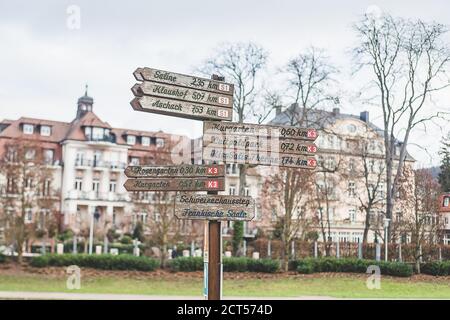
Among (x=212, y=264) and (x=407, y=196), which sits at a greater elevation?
(x=407, y=196)

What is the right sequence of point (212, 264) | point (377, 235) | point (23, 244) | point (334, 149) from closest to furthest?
point (212, 264) → point (23, 244) → point (377, 235) → point (334, 149)

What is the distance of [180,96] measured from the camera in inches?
255

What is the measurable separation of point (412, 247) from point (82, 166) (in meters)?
20.1

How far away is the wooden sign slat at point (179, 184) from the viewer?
21.3ft

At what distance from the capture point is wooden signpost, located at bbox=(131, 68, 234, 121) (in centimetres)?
636

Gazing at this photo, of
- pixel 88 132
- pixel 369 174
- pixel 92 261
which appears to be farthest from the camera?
pixel 88 132

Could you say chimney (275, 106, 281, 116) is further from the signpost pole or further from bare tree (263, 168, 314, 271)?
the signpost pole

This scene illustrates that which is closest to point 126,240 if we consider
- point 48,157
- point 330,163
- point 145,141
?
point 48,157

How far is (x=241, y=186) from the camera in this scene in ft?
61.8

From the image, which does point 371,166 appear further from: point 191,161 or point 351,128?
point 191,161

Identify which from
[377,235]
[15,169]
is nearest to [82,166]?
[15,169]

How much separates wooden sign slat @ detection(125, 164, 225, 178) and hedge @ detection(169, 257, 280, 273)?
1042cm

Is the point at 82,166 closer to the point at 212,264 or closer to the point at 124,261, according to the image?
the point at 124,261

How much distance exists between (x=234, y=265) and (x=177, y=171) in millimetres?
10825
